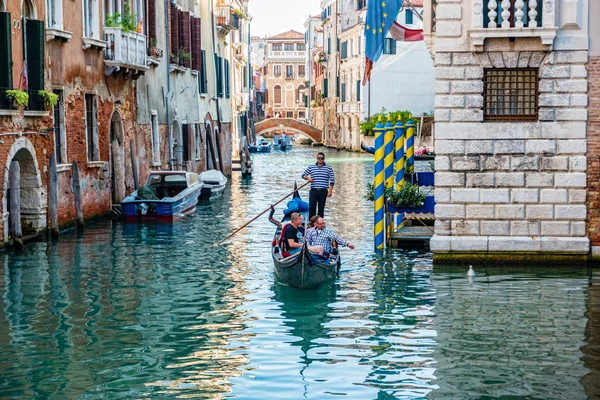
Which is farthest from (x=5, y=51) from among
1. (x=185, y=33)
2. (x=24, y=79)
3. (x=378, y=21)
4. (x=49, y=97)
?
(x=185, y=33)

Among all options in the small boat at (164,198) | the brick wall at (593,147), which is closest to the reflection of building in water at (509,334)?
the brick wall at (593,147)

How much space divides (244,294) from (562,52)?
4598 mm

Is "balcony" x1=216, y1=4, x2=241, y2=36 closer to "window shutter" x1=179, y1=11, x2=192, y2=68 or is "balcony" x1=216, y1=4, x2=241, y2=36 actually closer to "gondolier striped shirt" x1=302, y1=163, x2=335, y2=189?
"window shutter" x1=179, y1=11, x2=192, y2=68

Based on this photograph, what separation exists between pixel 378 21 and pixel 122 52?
660cm

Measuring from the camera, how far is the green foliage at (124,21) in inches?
800

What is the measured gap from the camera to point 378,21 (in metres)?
15.7

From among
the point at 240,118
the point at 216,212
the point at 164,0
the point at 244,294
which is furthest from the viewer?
the point at 240,118

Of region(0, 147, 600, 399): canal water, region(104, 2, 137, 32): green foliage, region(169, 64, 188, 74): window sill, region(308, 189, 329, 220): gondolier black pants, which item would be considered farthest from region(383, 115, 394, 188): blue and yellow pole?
region(169, 64, 188, 74): window sill

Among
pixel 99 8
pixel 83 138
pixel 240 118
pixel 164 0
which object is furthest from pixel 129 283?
pixel 240 118

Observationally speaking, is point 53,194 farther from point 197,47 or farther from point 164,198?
point 197,47

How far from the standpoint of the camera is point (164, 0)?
2570 centimetres

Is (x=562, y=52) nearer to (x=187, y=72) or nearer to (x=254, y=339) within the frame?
(x=254, y=339)

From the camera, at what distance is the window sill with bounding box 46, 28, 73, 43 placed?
16.9m

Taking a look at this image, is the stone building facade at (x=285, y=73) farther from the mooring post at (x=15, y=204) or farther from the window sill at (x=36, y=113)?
the mooring post at (x=15, y=204)
